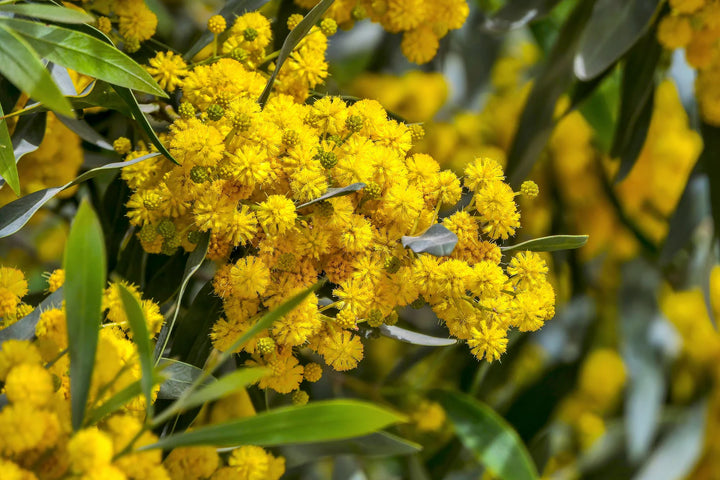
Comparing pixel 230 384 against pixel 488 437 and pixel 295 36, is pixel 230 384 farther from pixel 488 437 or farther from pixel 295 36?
pixel 488 437

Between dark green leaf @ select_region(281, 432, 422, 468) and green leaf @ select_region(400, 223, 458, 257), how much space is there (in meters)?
0.19

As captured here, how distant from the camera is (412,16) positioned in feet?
3.13

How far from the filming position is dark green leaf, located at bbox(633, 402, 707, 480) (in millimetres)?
1708

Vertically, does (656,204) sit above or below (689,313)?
above

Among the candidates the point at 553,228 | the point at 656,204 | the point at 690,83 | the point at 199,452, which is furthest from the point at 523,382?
the point at 199,452

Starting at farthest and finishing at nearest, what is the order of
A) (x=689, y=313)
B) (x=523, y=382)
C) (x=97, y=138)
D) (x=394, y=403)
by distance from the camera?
(x=689, y=313), (x=523, y=382), (x=394, y=403), (x=97, y=138)

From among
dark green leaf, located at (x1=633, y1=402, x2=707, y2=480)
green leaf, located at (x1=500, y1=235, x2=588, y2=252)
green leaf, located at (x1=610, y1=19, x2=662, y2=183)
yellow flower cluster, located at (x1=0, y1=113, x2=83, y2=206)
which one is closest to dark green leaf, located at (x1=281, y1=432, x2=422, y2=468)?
green leaf, located at (x1=500, y1=235, x2=588, y2=252)

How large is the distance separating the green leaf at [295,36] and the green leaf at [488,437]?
1.72ft

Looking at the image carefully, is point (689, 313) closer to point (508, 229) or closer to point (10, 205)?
point (508, 229)

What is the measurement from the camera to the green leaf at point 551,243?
0.79m

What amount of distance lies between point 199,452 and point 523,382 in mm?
1054

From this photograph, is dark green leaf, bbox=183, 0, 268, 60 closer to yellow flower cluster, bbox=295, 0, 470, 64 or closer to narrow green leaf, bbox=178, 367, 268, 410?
yellow flower cluster, bbox=295, 0, 470, 64

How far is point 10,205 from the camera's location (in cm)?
81

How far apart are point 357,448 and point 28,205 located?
49 cm
